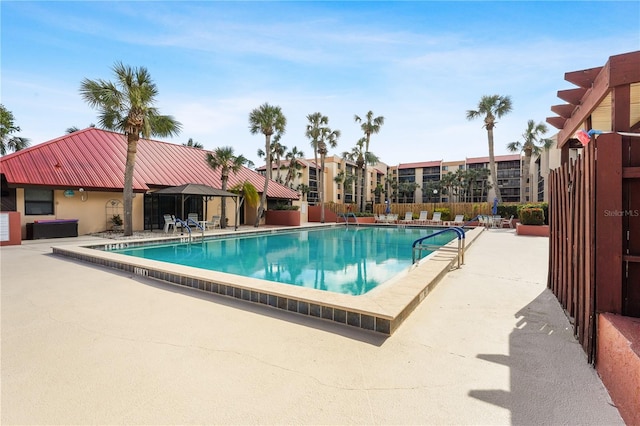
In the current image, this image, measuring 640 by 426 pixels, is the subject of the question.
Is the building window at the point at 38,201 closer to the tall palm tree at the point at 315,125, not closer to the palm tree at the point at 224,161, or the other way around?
the palm tree at the point at 224,161

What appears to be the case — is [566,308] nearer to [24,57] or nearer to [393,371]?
[393,371]

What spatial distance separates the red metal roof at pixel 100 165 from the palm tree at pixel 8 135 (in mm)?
3506

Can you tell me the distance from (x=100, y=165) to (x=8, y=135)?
10.5 meters

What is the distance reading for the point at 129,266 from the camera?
6453 millimetres

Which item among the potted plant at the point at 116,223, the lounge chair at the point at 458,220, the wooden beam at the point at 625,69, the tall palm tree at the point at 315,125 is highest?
the tall palm tree at the point at 315,125

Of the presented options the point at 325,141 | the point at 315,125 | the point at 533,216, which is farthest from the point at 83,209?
the point at 533,216

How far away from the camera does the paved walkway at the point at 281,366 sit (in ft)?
6.76

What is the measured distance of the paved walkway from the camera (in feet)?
6.76

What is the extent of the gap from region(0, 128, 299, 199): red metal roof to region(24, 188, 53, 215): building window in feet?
2.87

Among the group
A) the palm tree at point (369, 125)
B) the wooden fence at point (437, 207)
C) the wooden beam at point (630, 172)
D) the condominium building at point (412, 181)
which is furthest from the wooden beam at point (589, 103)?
the condominium building at point (412, 181)

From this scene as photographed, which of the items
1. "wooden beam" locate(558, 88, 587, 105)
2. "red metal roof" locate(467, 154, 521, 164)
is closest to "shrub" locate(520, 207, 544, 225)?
"wooden beam" locate(558, 88, 587, 105)

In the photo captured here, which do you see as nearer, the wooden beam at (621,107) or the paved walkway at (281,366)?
the paved walkway at (281,366)

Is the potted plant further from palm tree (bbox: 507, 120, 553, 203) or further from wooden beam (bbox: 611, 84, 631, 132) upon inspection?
palm tree (bbox: 507, 120, 553, 203)

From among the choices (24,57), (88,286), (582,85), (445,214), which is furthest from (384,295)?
(445,214)
